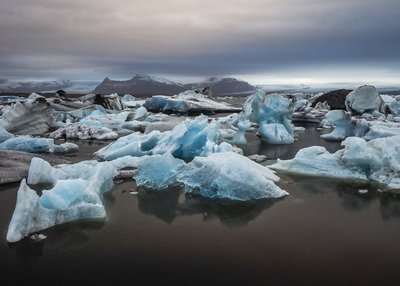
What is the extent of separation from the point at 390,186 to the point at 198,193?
113 inches

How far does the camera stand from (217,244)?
374cm

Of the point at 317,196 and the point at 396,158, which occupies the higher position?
the point at 396,158

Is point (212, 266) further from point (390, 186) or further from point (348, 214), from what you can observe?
point (390, 186)

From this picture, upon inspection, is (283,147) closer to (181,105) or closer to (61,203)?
(61,203)

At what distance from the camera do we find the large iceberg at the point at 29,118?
11686mm

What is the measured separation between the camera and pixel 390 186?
5.77 m

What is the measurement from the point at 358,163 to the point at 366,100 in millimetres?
14249

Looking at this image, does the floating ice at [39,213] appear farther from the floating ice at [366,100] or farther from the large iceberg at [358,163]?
the floating ice at [366,100]

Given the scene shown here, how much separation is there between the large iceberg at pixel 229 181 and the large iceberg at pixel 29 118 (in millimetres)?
8089

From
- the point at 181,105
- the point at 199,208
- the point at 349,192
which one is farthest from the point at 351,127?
the point at 181,105

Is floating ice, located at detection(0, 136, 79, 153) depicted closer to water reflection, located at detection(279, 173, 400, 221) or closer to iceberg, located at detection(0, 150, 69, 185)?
iceberg, located at detection(0, 150, 69, 185)

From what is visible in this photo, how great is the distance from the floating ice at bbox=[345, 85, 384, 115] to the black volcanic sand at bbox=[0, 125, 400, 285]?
15185 mm

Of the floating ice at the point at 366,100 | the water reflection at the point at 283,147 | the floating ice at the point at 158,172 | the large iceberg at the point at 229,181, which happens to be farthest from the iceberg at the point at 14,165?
the floating ice at the point at 366,100

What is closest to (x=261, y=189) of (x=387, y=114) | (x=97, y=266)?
(x=97, y=266)
